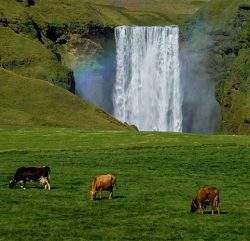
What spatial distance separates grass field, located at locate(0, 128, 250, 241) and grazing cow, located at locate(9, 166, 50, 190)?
56 cm

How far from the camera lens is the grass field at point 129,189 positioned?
29.2 meters

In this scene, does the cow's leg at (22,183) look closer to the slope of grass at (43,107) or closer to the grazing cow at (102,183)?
the grazing cow at (102,183)

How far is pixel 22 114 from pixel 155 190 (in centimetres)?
9076

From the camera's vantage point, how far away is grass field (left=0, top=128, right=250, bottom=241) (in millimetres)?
29219

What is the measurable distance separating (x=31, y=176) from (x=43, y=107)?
331 feet

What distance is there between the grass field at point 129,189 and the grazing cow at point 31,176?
56 cm

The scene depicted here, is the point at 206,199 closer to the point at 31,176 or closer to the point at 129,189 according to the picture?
the point at 129,189

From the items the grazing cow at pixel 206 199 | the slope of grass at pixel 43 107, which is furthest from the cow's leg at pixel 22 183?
the slope of grass at pixel 43 107

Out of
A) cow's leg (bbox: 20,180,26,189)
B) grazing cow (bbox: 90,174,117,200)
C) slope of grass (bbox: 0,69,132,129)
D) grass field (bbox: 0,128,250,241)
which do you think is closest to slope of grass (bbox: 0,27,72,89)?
slope of grass (bbox: 0,69,132,129)

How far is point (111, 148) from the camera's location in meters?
68.6

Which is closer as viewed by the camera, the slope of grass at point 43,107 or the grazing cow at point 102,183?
the grazing cow at point 102,183

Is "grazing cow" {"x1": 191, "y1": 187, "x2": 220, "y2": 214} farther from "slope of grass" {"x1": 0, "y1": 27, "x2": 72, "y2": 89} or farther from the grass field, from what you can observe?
"slope of grass" {"x1": 0, "y1": 27, "x2": 72, "y2": 89}

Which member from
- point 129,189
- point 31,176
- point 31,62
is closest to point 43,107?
point 31,62

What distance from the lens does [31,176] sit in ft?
133
